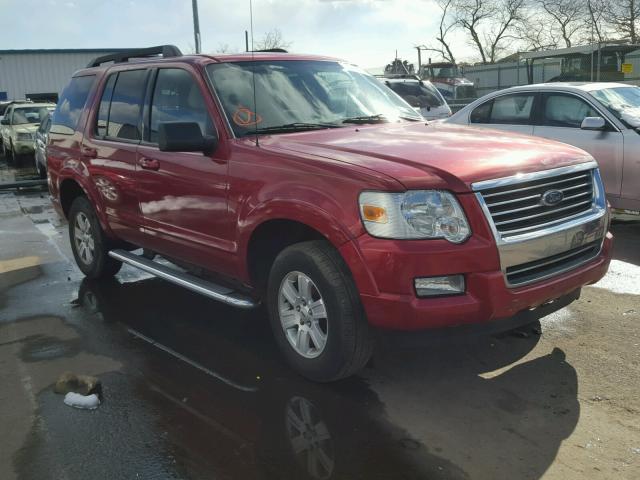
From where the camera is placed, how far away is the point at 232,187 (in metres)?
4.09

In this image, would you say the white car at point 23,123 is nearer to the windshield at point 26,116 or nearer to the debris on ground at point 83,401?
the windshield at point 26,116

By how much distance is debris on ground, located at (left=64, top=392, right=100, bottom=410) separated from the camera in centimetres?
370

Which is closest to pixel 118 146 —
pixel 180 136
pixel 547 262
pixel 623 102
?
pixel 180 136

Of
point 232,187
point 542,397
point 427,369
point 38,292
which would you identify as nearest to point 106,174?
point 38,292

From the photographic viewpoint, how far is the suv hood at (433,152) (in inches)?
131

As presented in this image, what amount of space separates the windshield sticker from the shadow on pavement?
4.96 feet

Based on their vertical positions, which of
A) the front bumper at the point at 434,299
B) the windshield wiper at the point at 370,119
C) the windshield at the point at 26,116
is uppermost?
the windshield at the point at 26,116

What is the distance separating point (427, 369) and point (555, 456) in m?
1.13

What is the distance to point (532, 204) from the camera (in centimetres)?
351

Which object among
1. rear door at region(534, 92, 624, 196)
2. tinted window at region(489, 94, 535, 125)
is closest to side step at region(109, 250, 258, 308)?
rear door at region(534, 92, 624, 196)

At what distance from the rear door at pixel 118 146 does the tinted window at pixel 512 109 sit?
16.0 ft

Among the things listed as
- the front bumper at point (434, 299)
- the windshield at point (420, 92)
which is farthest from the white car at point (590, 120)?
the windshield at point (420, 92)

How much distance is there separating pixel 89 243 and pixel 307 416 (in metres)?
3.53

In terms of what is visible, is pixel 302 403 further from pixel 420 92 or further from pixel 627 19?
pixel 627 19
